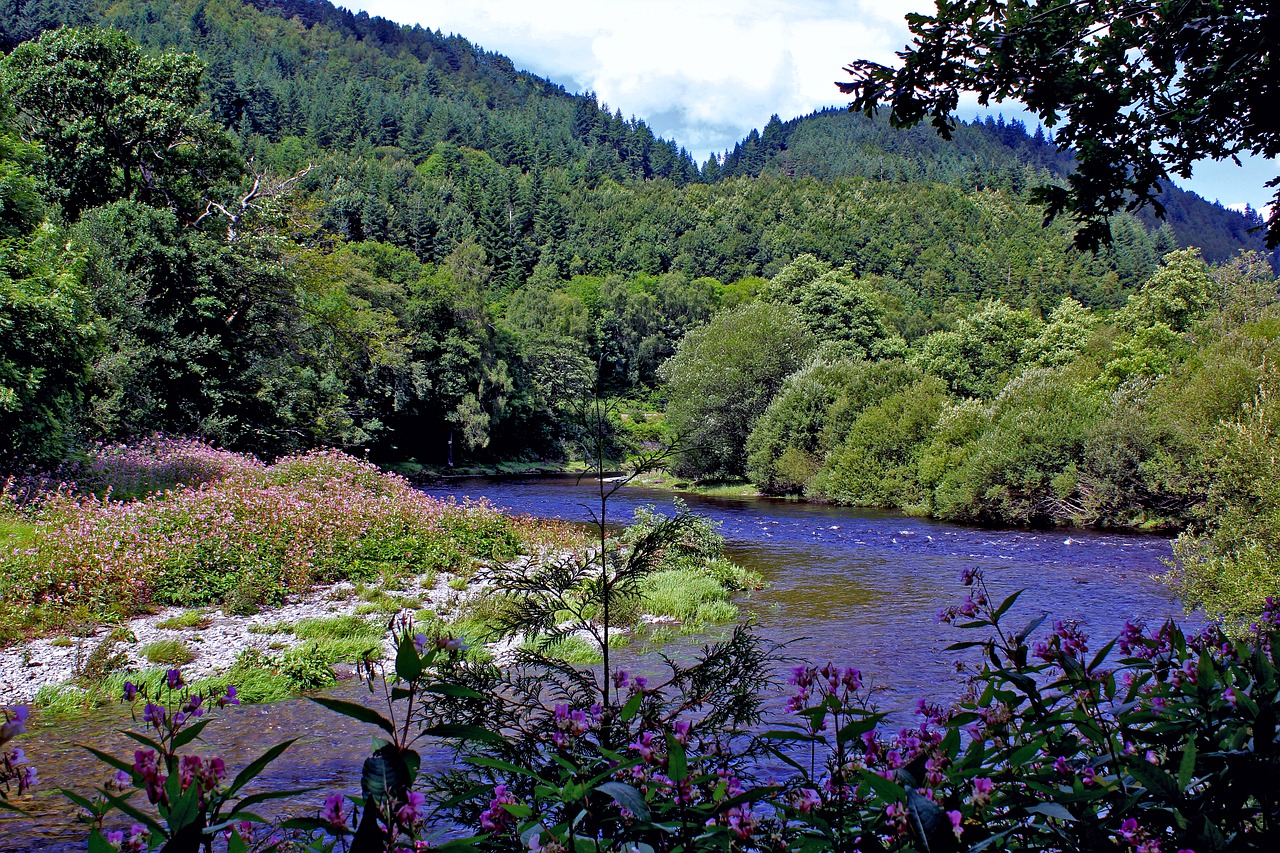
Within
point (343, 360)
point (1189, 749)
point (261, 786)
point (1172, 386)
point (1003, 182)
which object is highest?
point (1003, 182)

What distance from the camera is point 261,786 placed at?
7.23 metres

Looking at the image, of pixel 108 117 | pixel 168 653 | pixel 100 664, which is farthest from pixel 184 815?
pixel 108 117

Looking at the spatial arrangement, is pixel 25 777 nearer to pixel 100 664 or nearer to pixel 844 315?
pixel 100 664

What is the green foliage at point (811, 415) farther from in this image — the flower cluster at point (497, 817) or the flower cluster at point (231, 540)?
the flower cluster at point (497, 817)

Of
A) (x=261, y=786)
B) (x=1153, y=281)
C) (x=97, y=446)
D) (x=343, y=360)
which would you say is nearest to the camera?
(x=261, y=786)

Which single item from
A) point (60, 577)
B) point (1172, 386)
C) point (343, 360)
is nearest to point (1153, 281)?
point (1172, 386)

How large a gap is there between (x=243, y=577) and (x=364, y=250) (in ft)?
183

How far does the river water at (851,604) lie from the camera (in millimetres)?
7441

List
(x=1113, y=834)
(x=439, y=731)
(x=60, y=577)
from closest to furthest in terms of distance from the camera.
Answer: (x=439, y=731)
(x=1113, y=834)
(x=60, y=577)

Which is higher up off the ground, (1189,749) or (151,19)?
(151,19)

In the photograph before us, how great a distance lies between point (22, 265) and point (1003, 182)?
15814 centimetres

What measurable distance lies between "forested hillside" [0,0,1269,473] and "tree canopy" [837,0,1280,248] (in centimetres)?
75

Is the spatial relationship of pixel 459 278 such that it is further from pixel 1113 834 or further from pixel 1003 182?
pixel 1003 182

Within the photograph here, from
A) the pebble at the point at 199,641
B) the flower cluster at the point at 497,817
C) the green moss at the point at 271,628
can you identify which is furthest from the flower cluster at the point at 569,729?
the green moss at the point at 271,628
